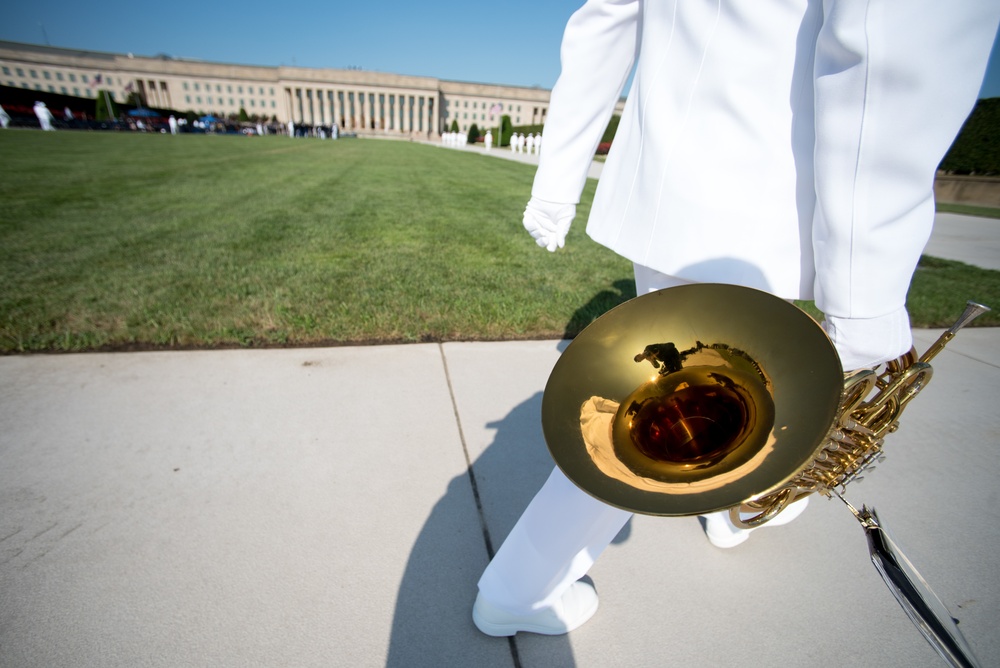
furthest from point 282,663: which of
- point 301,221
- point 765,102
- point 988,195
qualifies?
point 988,195

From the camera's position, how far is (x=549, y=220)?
63.2 inches

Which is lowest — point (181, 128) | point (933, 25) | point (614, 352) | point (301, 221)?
point (181, 128)

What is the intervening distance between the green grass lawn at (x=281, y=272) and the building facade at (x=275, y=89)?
66.5m

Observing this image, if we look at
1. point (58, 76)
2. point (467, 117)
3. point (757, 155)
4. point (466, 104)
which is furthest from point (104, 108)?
point (757, 155)

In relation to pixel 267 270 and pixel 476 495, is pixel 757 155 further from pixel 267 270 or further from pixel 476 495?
pixel 267 270

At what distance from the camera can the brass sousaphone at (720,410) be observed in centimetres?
83

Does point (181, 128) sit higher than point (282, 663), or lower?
lower

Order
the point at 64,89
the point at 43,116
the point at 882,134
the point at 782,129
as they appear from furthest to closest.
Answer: the point at 64,89 < the point at 43,116 < the point at 782,129 < the point at 882,134

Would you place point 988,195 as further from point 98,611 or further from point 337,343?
point 98,611

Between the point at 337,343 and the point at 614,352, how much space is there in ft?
7.92

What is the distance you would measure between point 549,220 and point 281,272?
3407mm

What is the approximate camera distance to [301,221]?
6.35 meters

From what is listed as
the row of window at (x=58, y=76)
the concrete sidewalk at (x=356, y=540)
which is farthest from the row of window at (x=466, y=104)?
the concrete sidewalk at (x=356, y=540)

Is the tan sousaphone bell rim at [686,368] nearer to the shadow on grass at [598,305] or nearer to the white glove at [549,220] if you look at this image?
the white glove at [549,220]
